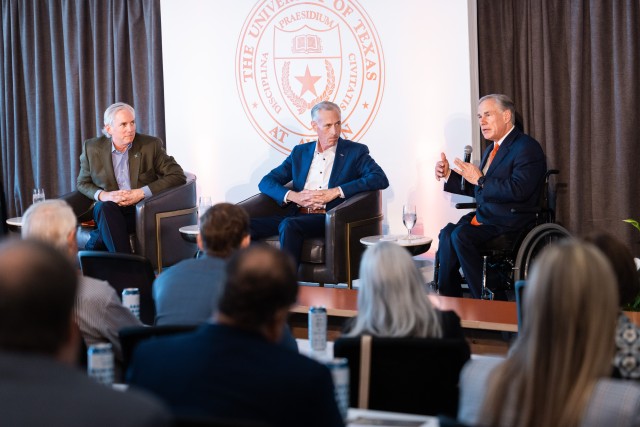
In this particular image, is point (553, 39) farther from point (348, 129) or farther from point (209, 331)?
point (209, 331)

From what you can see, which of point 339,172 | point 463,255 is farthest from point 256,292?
point 339,172

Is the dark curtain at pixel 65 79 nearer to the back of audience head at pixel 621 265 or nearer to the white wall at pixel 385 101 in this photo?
the white wall at pixel 385 101

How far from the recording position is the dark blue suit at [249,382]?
183 centimetres

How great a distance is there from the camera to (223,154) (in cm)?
711

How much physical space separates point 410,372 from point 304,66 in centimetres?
461

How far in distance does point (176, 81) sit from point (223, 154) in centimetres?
67

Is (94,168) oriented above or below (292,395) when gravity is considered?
above

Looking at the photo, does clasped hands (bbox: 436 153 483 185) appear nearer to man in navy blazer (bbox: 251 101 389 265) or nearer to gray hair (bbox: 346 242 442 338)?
man in navy blazer (bbox: 251 101 389 265)

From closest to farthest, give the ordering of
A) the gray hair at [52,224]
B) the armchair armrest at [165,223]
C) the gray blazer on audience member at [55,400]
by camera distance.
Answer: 1. the gray blazer on audience member at [55,400]
2. the gray hair at [52,224]
3. the armchair armrest at [165,223]

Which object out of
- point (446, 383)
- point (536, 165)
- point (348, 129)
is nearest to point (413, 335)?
point (446, 383)

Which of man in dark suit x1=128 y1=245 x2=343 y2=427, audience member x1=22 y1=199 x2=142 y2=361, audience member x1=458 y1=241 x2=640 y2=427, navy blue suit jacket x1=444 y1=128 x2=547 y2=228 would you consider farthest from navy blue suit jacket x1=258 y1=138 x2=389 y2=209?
audience member x1=458 y1=241 x2=640 y2=427

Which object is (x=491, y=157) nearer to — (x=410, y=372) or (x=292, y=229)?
(x=292, y=229)

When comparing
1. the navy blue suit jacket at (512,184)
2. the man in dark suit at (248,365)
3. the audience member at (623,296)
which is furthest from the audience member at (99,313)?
the navy blue suit jacket at (512,184)

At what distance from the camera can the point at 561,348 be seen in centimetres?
171
